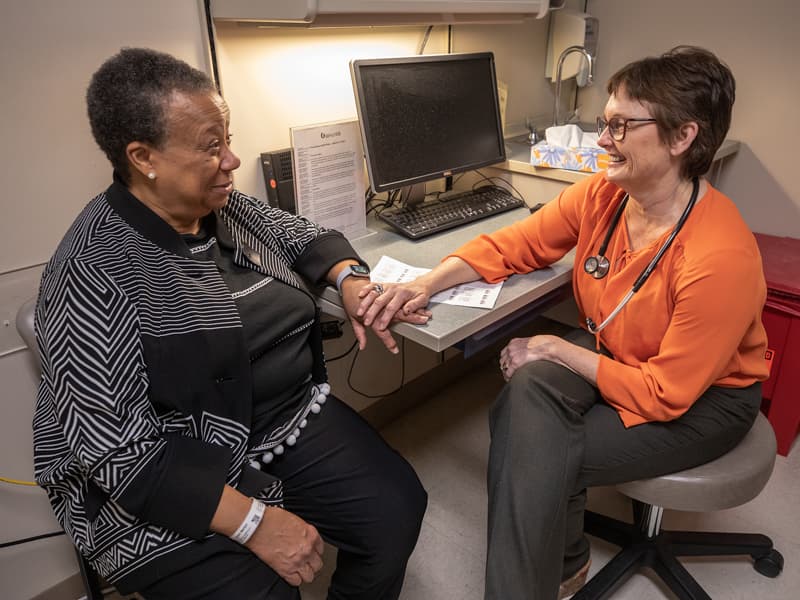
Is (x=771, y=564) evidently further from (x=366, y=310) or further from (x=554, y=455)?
(x=366, y=310)

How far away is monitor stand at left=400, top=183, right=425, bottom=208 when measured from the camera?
1882mm

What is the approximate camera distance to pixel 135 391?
99 cm

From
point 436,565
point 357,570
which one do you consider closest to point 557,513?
point 357,570

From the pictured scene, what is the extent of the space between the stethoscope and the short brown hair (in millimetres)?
107

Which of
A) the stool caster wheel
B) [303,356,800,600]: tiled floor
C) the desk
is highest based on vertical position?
the desk

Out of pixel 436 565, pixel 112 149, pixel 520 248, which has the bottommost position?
pixel 436 565

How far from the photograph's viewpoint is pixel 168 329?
103 centimetres

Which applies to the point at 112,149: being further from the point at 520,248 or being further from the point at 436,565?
the point at 436,565

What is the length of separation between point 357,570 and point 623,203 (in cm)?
101

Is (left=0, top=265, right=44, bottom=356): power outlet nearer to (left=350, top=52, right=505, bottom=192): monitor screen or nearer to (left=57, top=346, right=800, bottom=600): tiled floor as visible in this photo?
(left=350, top=52, right=505, bottom=192): monitor screen

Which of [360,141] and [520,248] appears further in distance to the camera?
[360,141]

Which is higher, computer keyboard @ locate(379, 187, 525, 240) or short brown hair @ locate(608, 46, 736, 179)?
short brown hair @ locate(608, 46, 736, 179)

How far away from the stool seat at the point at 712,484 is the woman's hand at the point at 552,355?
242 millimetres

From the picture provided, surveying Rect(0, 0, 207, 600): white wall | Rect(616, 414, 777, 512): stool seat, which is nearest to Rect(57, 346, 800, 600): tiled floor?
Rect(616, 414, 777, 512): stool seat
